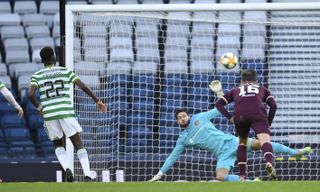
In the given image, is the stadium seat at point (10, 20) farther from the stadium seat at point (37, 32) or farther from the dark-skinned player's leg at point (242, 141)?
the dark-skinned player's leg at point (242, 141)

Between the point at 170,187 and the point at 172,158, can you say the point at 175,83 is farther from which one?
the point at 170,187

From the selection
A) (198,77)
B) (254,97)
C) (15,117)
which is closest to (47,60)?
(254,97)

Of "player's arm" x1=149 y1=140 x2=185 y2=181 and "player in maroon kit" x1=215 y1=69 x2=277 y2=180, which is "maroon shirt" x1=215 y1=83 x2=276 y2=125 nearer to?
"player in maroon kit" x1=215 y1=69 x2=277 y2=180

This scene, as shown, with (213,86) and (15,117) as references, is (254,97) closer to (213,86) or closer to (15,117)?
(213,86)

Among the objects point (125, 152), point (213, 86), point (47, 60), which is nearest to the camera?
point (47, 60)

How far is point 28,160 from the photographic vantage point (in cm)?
1667

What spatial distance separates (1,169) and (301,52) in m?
4.75

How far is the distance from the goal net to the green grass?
4479 mm

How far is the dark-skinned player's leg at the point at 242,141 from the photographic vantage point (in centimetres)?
1328

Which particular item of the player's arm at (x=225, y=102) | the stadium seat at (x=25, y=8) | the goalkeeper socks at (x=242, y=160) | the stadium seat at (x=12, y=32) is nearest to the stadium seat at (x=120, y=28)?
the player's arm at (x=225, y=102)

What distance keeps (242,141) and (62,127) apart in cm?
230

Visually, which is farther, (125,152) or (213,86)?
(125,152)

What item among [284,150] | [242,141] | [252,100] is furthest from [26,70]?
[252,100]

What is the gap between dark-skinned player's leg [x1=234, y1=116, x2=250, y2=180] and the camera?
13.3 metres
